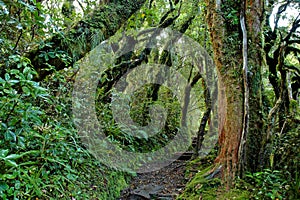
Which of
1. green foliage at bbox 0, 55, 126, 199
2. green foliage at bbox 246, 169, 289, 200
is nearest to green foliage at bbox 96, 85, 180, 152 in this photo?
green foliage at bbox 0, 55, 126, 199

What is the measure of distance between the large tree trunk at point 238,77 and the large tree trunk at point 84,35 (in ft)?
4.41

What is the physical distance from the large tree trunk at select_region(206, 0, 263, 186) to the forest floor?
43.3 inches

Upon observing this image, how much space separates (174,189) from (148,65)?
524cm

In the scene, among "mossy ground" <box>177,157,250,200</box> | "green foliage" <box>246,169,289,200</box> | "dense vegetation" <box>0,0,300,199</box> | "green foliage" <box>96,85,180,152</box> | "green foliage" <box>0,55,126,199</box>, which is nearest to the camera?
"green foliage" <box>0,55,126,199</box>

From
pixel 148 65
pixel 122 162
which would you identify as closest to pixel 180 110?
pixel 148 65

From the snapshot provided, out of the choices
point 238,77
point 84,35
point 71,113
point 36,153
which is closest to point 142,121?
point 71,113

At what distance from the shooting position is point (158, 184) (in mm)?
4832

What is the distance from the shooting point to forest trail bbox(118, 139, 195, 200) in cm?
393

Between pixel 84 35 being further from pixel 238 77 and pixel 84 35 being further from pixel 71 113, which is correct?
pixel 238 77

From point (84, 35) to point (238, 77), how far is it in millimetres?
2182

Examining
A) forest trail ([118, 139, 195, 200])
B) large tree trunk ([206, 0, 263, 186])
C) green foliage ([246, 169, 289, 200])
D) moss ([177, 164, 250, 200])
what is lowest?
forest trail ([118, 139, 195, 200])

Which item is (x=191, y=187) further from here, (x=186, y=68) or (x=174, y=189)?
(x=186, y=68)

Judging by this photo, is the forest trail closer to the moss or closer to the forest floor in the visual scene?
the forest floor

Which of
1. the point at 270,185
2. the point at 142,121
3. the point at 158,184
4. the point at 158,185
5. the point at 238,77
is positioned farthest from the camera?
the point at 142,121
